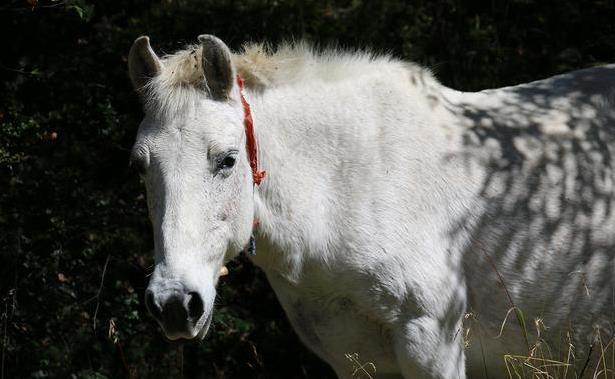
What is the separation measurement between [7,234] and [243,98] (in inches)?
100

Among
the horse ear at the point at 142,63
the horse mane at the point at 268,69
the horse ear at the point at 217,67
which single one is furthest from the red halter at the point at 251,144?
the horse ear at the point at 142,63

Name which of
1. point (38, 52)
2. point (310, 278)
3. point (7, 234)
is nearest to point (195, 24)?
point (38, 52)

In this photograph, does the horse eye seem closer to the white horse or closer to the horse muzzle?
the white horse

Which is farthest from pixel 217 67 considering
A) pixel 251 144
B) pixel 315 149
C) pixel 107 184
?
pixel 107 184

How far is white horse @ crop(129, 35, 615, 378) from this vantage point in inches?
130

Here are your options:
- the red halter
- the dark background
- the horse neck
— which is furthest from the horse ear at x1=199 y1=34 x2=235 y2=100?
the dark background

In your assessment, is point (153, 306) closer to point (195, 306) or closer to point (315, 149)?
point (195, 306)

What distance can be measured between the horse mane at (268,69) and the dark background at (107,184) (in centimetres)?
139

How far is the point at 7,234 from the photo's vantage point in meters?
5.25

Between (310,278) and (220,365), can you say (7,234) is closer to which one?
(220,365)

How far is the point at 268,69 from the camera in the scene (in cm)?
364

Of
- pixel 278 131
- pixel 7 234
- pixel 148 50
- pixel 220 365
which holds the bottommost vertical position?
pixel 220 365

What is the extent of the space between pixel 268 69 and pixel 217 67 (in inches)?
15.0

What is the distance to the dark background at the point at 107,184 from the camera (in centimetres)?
527
